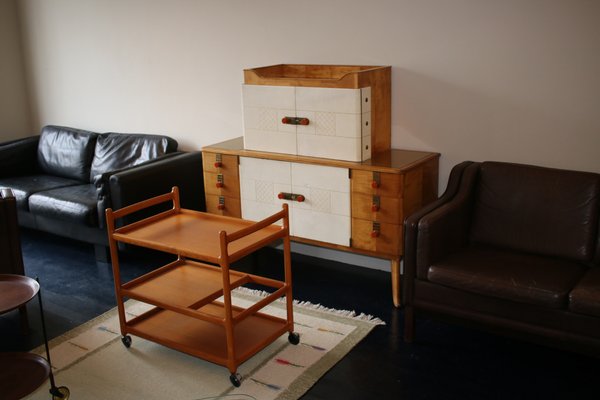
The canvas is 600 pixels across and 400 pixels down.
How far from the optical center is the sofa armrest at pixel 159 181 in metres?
4.02

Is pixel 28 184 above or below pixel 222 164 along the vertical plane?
below

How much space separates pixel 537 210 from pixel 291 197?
1.25 metres

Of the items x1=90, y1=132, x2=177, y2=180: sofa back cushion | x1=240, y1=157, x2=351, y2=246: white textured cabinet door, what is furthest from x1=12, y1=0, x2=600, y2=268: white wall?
x1=240, y1=157, x2=351, y2=246: white textured cabinet door

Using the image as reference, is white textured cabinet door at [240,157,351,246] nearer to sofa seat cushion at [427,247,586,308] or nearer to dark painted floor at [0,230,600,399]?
dark painted floor at [0,230,600,399]

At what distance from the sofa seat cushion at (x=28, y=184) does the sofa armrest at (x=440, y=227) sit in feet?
8.71

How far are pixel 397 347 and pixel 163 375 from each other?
1057mm

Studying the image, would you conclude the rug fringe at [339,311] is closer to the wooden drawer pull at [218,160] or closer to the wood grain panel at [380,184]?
the wood grain panel at [380,184]

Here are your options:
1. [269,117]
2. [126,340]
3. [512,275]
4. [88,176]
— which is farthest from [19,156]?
[512,275]

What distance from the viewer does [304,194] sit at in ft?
12.1

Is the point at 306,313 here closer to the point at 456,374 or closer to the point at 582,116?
the point at 456,374

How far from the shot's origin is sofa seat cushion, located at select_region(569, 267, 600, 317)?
2668 millimetres

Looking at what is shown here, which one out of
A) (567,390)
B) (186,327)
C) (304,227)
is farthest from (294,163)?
(567,390)

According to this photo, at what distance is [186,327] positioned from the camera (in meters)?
3.21

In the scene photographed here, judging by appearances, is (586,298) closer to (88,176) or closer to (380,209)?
(380,209)
